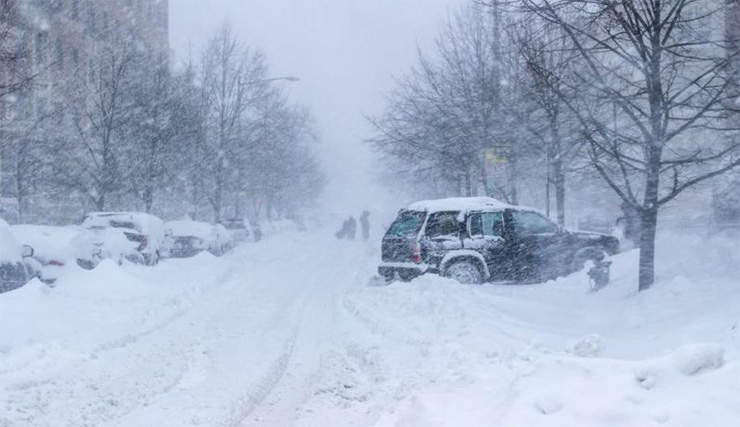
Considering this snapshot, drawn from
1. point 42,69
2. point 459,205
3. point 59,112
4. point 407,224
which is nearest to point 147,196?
point 59,112

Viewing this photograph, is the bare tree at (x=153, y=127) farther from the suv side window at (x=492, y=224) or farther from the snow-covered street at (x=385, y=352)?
the suv side window at (x=492, y=224)

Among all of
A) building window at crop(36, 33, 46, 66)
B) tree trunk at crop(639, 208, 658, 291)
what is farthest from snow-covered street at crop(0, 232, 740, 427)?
building window at crop(36, 33, 46, 66)

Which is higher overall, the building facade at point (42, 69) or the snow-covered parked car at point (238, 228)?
the building facade at point (42, 69)

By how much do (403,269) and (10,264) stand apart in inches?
253

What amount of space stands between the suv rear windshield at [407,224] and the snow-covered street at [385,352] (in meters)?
1.08

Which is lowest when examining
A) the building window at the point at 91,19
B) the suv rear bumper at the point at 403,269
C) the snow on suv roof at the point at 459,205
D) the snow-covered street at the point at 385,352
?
the snow-covered street at the point at 385,352

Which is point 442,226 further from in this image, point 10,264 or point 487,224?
point 10,264

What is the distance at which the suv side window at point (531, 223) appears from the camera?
47.4 ft

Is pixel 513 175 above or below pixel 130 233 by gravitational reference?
above

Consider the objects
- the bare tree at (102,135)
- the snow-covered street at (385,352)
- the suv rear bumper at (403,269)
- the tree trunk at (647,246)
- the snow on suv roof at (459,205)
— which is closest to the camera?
the snow-covered street at (385,352)

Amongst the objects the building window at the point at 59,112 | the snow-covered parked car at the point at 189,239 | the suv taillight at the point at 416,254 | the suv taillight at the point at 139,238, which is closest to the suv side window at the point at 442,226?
the suv taillight at the point at 416,254

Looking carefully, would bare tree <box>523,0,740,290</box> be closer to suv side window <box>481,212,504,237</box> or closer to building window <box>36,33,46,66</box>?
suv side window <box>481,212,504,237</box>

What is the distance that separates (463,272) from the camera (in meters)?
14.0

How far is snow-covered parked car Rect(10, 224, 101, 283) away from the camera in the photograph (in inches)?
554
